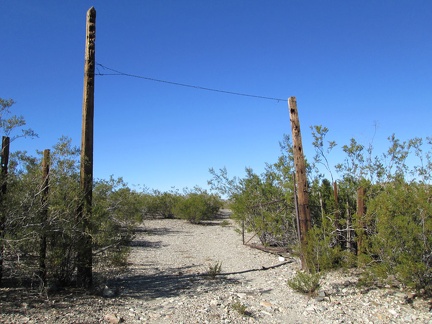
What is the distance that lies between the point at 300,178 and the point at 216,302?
3.86 metres

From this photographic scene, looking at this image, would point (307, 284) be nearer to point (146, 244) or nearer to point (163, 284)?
point (163, 284)

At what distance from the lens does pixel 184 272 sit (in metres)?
9.11

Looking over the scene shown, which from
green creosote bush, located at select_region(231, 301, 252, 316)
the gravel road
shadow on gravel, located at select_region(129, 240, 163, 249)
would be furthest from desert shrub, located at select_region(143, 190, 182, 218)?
green creosote bush, located at select_region(231, 301, 252, 316)

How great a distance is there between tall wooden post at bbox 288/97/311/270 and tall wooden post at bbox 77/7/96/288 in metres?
4.68

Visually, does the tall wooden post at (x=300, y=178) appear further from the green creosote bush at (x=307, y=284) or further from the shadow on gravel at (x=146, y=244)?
the shadow on gravel at (x=146, y=244)

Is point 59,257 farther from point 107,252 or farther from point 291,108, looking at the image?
point 291,108

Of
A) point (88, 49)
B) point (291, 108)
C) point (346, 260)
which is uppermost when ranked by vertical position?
point (88, 49)

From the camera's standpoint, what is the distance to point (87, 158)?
7074mm

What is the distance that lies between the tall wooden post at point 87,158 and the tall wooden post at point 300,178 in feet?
15.4

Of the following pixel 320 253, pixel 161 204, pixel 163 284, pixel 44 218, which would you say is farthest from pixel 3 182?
pixel 161 204

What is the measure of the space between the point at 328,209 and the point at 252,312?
4.45 m

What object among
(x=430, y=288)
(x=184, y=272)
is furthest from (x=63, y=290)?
(x=430, y=288)

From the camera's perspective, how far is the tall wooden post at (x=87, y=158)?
6.64 metres

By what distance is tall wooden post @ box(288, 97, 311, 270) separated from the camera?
338 inches
